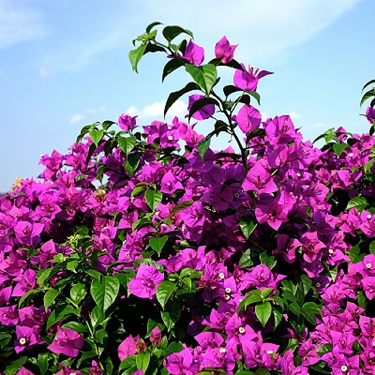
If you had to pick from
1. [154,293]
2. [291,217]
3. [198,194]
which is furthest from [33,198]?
[291,217]

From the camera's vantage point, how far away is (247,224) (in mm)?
2277

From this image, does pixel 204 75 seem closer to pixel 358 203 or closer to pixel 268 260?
pixel 268 260

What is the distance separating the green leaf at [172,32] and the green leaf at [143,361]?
1201 millimetres

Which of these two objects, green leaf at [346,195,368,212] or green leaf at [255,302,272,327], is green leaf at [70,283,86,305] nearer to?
green leaf at [255,302,272,327]

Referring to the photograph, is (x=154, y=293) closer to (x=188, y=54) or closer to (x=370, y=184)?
(x=188, y=54)

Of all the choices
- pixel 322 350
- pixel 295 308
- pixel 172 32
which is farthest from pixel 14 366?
pixel 172 32

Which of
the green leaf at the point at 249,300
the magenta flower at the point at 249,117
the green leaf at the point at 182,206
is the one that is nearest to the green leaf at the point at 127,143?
the green leaf at the point at 182,206

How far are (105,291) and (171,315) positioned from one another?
276 mm

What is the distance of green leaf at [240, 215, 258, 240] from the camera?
2.25m

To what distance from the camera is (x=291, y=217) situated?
2.40 m

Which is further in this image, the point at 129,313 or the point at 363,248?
the point at 363,248

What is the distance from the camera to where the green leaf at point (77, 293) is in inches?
88.6

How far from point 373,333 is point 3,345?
64.6 inches

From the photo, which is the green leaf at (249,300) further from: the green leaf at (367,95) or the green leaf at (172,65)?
the green leaf at (367,95)
